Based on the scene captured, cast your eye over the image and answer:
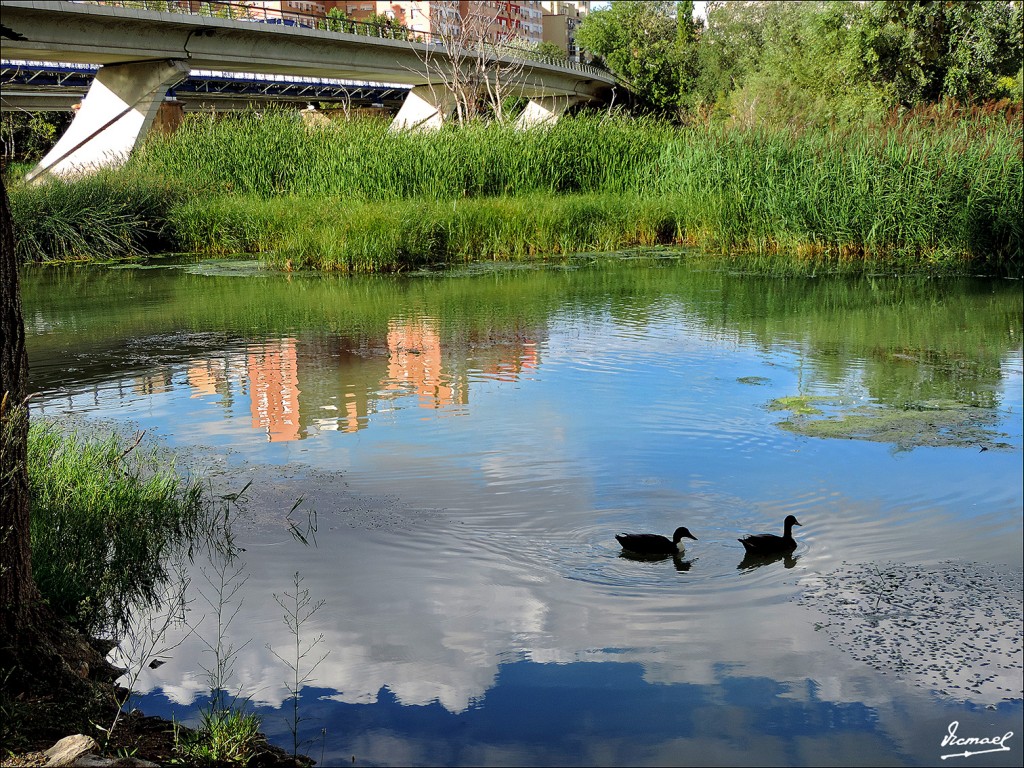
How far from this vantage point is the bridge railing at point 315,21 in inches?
1262

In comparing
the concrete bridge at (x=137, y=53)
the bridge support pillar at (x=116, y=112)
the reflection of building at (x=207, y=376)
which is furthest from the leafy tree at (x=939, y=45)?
the reflection of building at (x=207, y=376)

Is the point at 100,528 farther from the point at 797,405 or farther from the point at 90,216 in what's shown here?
the point at 90,216

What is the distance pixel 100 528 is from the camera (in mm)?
5035

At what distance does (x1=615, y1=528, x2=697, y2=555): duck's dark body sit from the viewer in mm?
→ 4938

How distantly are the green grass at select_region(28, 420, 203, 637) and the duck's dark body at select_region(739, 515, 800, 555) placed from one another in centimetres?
261

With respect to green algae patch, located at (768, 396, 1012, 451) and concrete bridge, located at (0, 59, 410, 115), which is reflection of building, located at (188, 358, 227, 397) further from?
concrete bridge, located at (0, 59, 410, 115)

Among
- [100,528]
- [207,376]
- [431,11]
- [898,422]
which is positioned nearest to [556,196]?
[207,376]

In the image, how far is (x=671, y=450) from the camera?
6852 mm

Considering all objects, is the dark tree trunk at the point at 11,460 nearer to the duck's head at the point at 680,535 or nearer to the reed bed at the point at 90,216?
the duck's head at the point at 680,535

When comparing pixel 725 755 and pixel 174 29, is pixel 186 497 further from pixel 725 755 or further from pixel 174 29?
pixel 174 29

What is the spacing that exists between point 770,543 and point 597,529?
87cm

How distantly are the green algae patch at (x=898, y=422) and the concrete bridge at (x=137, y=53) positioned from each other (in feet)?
53.3

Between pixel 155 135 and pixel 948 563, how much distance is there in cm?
2413

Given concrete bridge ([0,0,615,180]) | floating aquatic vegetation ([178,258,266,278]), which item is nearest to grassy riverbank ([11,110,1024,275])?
floating aquatic vegetation ([178,258,266,278])
